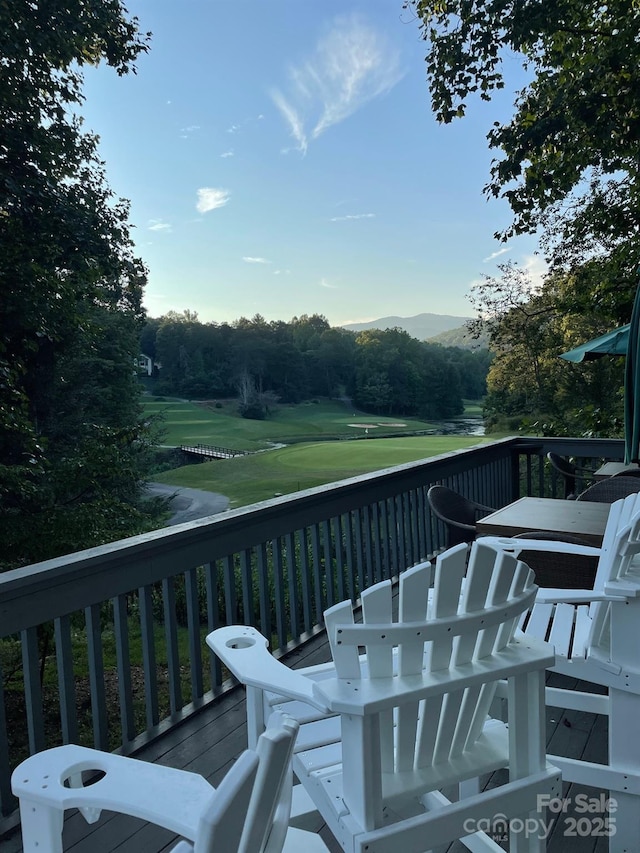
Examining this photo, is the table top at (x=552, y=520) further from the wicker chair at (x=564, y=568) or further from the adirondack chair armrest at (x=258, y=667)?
the adirondack chair armrest at (x=258, y=667)

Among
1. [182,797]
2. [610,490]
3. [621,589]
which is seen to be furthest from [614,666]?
[610,490]

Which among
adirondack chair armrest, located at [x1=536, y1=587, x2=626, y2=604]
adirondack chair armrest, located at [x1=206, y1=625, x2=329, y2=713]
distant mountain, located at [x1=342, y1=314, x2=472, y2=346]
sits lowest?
adirondack chair armrest, located at [x1=536, y1=587, x2=626, y2=604]

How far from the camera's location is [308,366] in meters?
13.2

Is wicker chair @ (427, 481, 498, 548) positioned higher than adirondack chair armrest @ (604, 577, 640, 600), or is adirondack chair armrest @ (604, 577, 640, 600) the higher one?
adirondack chair armrest @ (604, 577, 640, 600)

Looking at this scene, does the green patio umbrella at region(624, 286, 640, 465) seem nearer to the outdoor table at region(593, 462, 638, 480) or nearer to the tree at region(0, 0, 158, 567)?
the outdoor table at region(593, 462, 638, 480)

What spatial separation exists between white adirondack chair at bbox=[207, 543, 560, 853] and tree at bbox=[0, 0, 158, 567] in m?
9.78

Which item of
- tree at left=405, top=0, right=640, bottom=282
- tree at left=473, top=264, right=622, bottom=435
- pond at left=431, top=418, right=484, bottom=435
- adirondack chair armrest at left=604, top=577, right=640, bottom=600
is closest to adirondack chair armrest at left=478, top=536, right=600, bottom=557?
adirondack chair armrest at left=604, top=577, right=640, bottom=600

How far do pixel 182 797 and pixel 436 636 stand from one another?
58cm

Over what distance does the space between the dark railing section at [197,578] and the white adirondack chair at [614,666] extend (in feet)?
4.65

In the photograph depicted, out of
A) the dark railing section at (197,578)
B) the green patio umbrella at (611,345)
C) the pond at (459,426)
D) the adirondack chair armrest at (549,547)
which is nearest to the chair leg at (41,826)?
the dark railing section at (197,578)

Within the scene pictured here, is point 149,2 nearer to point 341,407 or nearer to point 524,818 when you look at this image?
point 341,407

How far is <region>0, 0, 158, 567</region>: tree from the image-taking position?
425 inches

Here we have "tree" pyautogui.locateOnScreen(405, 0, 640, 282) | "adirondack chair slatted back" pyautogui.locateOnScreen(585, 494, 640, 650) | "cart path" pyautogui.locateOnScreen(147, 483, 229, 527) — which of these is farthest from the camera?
"cart path" pyautogui.locateOnScreen(147, 483, 229, 527)

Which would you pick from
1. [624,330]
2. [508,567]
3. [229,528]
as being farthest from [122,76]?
[508,567]
